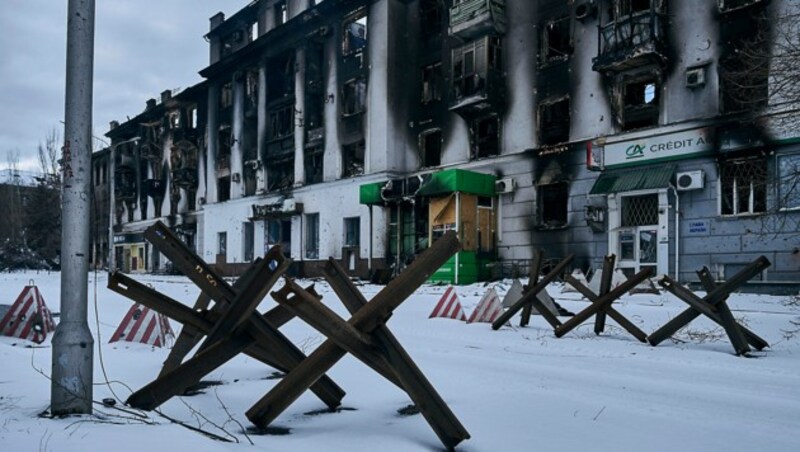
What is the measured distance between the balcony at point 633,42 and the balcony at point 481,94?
502 cm

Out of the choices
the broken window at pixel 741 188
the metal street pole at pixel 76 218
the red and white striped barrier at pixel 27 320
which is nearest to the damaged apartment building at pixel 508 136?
the broken window at pixel 741 188

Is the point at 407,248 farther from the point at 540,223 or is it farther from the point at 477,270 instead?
the point at 540,223

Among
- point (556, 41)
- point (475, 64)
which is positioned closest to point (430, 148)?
point (475, 64)

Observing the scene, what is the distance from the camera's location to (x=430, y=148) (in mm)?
29766

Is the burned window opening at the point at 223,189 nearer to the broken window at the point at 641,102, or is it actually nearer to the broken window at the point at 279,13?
the broken window at the point at 279,13

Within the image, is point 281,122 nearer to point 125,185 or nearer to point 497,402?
point 125,185

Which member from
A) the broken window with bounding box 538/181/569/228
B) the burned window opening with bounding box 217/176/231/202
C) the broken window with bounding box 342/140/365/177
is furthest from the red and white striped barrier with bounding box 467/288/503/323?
the burned window opening with bounding box 217/176/231/202

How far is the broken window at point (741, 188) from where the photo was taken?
18156mm

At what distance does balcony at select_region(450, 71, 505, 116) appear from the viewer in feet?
84.5

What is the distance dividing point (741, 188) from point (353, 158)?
1978cm

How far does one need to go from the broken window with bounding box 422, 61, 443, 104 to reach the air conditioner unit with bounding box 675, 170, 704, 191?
13.0m

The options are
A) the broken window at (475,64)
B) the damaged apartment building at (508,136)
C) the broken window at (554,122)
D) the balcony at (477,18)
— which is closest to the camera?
the damaged apartment building at (508,136)

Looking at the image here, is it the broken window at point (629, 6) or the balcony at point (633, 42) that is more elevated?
the broken window at point (629, 6)

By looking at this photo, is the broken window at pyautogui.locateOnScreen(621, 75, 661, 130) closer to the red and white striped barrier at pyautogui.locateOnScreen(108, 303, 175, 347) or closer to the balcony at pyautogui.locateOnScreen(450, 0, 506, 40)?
the balcony at pyautogui.locateOnScreen(450, 0, 506, 40)
